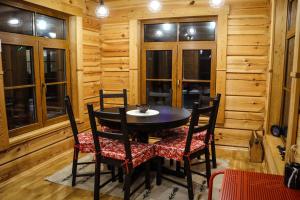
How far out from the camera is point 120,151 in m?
2.49

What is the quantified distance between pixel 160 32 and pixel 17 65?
224 centimetres

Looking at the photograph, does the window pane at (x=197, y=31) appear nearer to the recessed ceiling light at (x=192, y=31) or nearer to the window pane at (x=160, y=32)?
the recessed ceiling light at (x=192, y=31)

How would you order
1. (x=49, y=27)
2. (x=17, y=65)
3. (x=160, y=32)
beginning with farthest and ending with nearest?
(x=160, y=32) < (x=49, y=27) < (x=17, y=65)

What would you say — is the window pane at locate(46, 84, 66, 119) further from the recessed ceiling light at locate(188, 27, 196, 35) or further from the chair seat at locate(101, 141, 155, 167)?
the recessed ceiling light at locate(188, 27, 196, 35)

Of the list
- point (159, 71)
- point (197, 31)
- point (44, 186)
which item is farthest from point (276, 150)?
point (44, 186)

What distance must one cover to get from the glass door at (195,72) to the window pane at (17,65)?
7.23 feet

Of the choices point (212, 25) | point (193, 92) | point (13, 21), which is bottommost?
point (193, 92)

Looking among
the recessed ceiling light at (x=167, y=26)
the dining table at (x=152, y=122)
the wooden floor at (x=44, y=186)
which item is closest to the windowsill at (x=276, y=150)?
the wooden floor at (x=44, y=186)

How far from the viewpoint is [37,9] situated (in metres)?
3.34

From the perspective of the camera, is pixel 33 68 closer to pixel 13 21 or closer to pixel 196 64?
pixel 13 21

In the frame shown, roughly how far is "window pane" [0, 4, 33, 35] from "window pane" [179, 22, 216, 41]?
2211 mm

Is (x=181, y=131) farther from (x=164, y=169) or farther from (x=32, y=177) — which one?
(x=32, y=177)

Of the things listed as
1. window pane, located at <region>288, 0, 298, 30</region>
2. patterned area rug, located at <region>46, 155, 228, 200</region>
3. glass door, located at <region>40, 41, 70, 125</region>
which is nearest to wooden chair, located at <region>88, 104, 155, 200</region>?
patterned area rug, located at <region>46, 155, 228, 200</region>

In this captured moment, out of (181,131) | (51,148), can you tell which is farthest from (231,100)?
(51,148)
